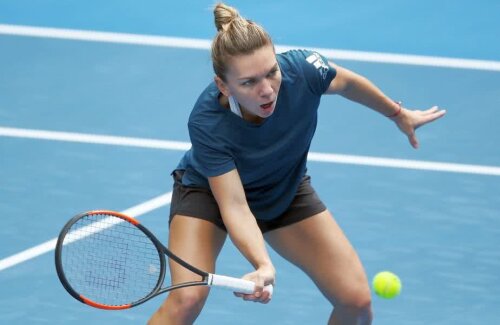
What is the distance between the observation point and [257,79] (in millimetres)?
4758

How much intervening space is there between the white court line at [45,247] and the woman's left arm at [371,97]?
7.14ft

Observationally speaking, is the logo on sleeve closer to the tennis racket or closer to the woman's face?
the woman's face

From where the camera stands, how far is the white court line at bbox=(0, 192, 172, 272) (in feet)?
22.6

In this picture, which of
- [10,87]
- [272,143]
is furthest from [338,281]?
[10,87]

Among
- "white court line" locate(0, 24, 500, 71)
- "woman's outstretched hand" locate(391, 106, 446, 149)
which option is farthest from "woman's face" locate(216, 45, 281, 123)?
"white court line" locate(0, 24, 500, 71)

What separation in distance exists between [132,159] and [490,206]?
225cm

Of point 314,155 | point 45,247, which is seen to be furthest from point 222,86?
point 314,155

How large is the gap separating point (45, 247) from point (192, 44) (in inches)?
122

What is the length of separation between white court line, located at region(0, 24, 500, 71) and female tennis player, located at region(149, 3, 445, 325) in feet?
12.8

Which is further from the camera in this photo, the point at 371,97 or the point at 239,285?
the point at 371,97

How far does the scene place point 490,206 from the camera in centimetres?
746

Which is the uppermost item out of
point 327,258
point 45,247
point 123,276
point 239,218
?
point 239,218

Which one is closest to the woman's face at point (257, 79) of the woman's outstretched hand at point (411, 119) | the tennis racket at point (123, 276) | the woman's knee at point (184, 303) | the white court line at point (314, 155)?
the tennis racket at point (123, 276)

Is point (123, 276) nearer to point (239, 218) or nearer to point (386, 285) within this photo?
point (239, 218)
